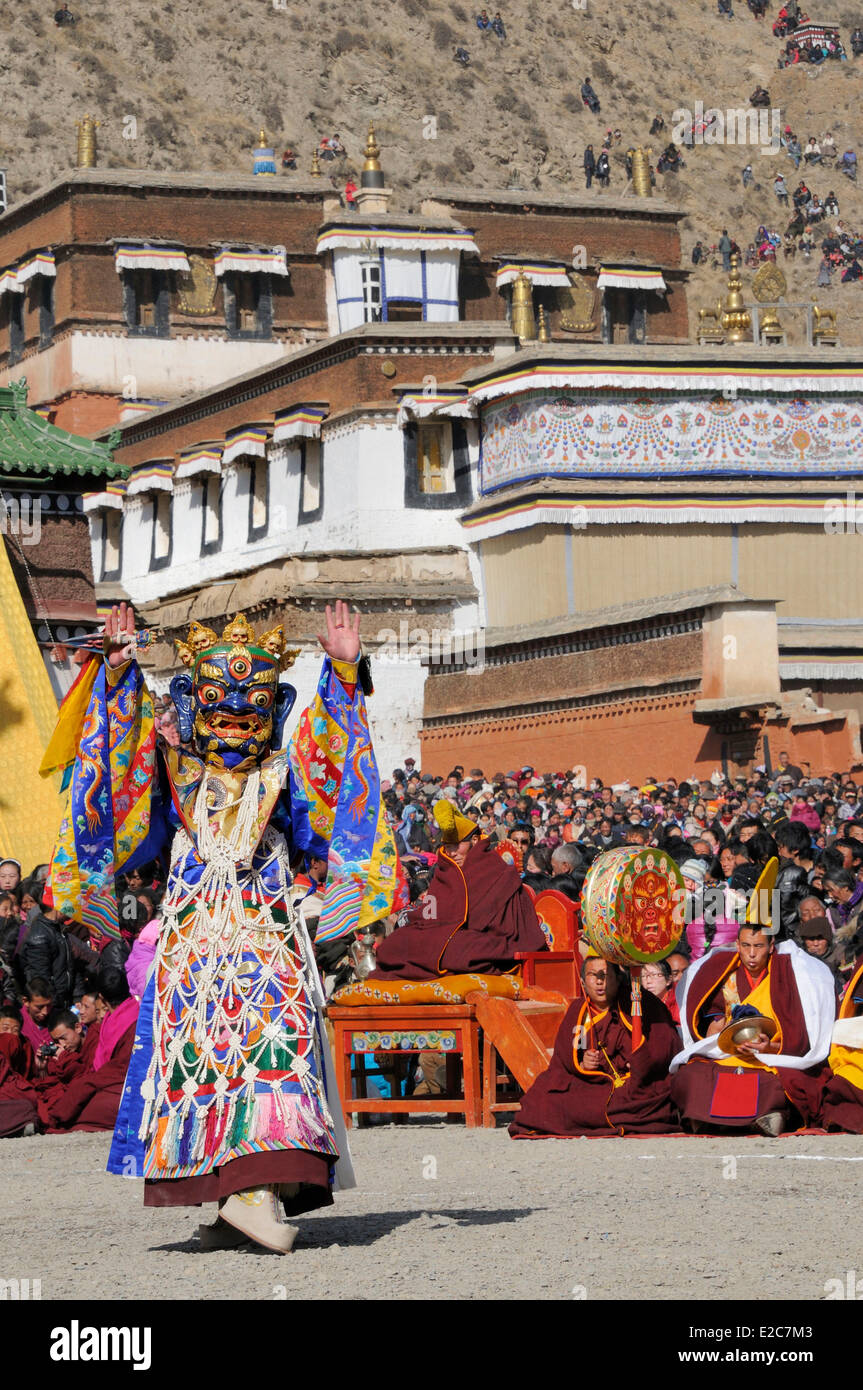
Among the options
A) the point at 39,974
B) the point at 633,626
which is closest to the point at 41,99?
the point at 633,626

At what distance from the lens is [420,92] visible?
275 ft

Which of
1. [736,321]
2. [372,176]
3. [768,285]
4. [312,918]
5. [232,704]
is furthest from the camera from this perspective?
[372,176]

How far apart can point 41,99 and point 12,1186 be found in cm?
6602

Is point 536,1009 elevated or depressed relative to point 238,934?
depressed

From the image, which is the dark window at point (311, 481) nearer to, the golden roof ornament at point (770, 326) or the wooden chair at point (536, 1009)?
the golden roof ornament at point (770, 326)

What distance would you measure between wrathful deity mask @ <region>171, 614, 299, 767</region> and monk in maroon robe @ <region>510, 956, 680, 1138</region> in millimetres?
3846

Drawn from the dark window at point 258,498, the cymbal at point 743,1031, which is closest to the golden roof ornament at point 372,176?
the dark window at point 258,498

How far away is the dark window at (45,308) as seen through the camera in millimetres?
50156

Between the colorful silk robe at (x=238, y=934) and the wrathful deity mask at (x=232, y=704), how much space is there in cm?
7

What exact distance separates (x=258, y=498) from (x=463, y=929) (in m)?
27.6

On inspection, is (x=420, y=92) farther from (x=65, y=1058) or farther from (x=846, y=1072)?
(x=846, y=1072)

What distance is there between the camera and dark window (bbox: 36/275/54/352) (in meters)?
50.2

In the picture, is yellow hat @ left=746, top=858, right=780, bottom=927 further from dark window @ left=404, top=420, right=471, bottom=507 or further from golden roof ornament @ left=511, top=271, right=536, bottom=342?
golden roof ornament @ left=511, top=271, right=536, bottom=342

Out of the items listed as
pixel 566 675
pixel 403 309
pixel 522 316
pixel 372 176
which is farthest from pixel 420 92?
pixel 566 675
